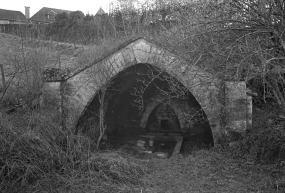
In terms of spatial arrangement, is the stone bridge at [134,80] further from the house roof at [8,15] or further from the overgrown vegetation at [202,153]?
the house roof at [8,15]

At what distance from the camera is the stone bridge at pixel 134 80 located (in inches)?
362

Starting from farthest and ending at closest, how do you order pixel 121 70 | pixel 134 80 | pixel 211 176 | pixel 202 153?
1. pixel 134 80
2. pixel 121 70
3. pixel 202 153
4. pixel 211 176

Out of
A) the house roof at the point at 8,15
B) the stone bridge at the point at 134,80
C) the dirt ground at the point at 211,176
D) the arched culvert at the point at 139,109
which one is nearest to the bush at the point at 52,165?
the dirt ground at the point at 211,176

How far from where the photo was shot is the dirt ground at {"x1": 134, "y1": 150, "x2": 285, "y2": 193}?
6875 millimetres

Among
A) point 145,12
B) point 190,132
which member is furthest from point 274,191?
point 145,12

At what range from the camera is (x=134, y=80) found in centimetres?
1238

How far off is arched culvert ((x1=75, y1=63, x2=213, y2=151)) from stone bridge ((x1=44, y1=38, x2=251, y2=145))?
4.3 inches

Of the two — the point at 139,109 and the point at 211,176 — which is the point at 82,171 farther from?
the point at 139,109

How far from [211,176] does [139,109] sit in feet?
19.2

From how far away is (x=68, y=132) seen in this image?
851 centimetres

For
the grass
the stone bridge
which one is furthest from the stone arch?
the grass

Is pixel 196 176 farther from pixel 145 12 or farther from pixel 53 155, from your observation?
pixel 145 12

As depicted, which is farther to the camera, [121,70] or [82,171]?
[121,70]

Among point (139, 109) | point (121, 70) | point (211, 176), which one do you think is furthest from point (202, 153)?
point (139, 109)
